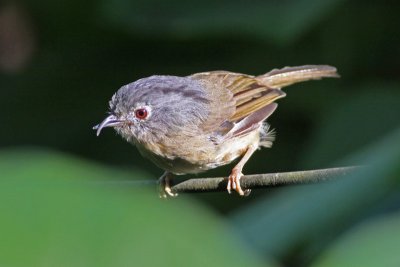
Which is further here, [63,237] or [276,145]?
[276,145]

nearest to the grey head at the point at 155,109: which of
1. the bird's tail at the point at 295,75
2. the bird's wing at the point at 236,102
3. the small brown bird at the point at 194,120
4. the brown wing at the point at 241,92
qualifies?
the small brown bird at the point at 194,120

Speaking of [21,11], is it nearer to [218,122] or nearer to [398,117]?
[218,122]

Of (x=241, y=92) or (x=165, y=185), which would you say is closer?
(x=165, y=185)

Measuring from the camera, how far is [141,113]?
5047 mm

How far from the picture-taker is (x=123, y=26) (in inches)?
252

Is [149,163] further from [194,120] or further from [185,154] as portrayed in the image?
[185,154]

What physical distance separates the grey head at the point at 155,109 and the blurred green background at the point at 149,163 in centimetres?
32

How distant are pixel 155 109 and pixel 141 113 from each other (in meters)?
0.12

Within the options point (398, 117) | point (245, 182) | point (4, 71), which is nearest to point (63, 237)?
point (245, 182)

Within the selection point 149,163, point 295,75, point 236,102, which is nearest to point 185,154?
point 236,102

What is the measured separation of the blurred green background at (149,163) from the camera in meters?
2.25

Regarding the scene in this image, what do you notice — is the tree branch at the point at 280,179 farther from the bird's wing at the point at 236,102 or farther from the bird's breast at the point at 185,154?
the bird's wing at the point at 236,102

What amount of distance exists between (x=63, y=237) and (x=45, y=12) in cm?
515

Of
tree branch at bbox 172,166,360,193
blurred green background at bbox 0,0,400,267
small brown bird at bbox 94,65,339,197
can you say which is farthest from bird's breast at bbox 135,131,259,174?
tree branch at bbox 172,166,360,193
